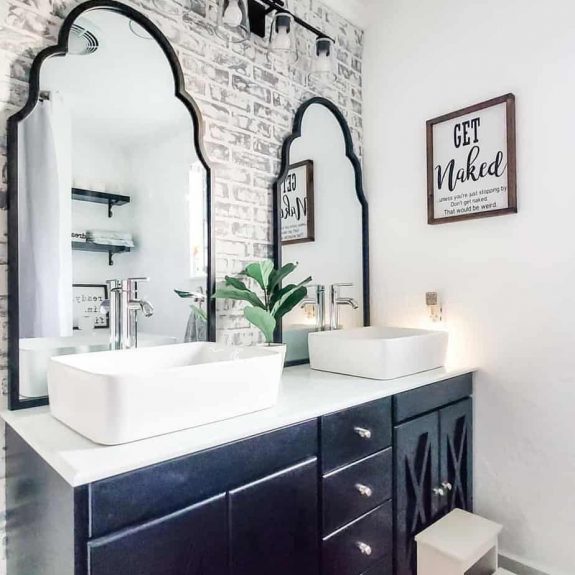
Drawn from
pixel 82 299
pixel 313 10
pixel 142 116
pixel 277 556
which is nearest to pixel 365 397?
pixel 277 556

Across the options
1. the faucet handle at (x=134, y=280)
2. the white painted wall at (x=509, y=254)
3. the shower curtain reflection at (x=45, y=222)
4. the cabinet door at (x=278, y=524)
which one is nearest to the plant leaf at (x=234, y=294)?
the faucet handle at (x=134, y=280)

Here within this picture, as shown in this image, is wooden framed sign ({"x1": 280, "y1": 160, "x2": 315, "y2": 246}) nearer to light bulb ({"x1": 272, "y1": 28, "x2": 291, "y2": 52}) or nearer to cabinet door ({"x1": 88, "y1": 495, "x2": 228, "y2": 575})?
light bulb ({"x1": 272, "y1": 28, "x2": 291, "y2": 52})

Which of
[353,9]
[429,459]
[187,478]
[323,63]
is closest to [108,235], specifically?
[187,478]

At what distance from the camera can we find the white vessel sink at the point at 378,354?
1659 mm

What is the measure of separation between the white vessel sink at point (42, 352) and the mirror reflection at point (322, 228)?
0.84m

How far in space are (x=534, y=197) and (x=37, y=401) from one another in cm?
188

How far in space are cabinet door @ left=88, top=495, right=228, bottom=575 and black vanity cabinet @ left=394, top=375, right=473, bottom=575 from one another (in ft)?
2.48

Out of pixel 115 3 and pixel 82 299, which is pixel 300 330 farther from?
pixel 115 3

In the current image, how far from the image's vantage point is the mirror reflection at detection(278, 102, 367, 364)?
2000 millimetres

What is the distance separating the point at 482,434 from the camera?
6.27ft

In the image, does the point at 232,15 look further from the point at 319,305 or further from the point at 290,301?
the point at 319,305

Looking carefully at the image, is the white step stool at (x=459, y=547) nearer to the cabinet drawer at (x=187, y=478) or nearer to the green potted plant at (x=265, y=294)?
the cabinet drawer at (x=187, y=478)

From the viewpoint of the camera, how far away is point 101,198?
1.45 metres

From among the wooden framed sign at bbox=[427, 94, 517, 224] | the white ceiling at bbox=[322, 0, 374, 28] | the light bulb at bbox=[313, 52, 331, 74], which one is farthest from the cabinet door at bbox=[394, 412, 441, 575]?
the white ceiling at bbox=[322, 0, 374, 28]
